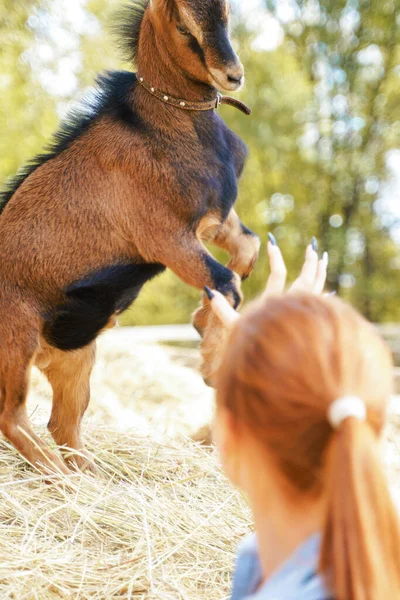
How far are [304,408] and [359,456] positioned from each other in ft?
0.36

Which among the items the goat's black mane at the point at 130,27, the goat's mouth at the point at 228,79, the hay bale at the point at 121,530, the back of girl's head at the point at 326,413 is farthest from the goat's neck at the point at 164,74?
the back of girl's head at the point at 326,413

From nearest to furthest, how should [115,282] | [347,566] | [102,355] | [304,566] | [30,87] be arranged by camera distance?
1. [347,566]
2. [304,566]
3. [115,282]
4. [102,355]
5. [30,87]

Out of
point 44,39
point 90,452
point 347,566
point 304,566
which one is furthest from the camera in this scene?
point 44,39

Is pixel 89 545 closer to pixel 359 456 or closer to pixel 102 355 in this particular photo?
pixel 359 456

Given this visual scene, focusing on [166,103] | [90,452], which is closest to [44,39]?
[166,103]

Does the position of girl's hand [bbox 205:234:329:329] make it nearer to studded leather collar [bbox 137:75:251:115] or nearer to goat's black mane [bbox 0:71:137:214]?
studded leather collar [bbox 137:75:251:115]

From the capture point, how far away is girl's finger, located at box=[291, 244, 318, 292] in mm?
1912

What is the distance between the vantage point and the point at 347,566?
40.8 inches

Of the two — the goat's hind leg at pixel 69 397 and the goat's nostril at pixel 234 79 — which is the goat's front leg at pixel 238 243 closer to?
the goat's nostril at pixel 234 79

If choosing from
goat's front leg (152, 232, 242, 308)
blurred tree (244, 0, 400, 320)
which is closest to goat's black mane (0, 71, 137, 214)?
goat's front leg (152, 232, 242, 308)

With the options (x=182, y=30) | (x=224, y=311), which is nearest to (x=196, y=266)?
(x=182, y=30)

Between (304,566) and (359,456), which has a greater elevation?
(359,456)

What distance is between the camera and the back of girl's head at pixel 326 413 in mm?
1043

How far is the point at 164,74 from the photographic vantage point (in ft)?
10.9
